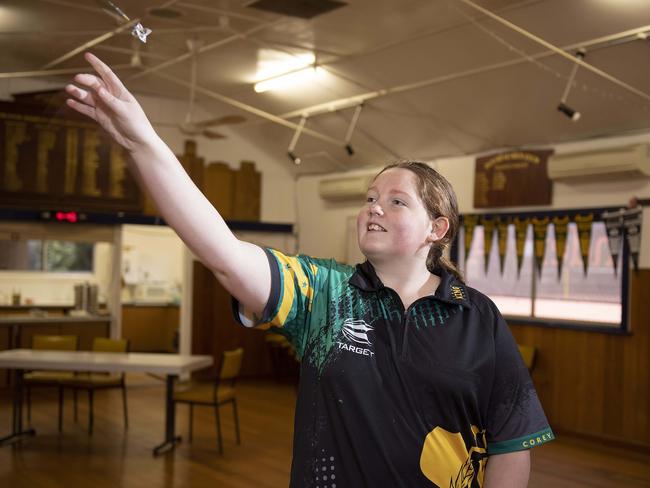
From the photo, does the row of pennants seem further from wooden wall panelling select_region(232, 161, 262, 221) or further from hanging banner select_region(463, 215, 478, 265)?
wooden wall panelling select_region(232, 161, 262, 221)

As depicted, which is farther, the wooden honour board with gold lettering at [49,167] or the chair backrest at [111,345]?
the wooden honour board with gold lettering at [49,167]

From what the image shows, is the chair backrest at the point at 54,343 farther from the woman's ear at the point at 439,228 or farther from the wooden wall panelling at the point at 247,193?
the woman's ear at the point at 439,228

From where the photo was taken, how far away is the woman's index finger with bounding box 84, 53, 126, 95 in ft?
3.91

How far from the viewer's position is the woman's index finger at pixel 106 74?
1.19 metres

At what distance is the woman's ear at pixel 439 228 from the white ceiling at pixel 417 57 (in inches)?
149

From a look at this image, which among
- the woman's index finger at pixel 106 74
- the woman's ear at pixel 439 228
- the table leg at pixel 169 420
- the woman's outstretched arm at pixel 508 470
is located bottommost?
the table leg at pixel 169 420

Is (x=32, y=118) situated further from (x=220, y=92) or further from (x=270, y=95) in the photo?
(x=270, y=95)

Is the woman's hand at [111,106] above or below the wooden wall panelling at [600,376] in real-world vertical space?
above

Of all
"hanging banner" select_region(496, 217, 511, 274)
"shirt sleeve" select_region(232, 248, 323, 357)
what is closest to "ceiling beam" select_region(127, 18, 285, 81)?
"hanging banner" select_region(496, 217, 511, 274)

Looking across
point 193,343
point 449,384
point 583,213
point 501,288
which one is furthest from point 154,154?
point 193,343

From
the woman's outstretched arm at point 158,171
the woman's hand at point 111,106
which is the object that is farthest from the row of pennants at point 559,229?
the woman's hand at point 111,106

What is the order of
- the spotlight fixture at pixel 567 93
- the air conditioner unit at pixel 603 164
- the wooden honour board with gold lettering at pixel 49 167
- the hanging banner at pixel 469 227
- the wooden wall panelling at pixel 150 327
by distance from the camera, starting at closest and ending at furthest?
the spotlight fixture at pixel 567 93 → the air conditioner unit at pixel 603 164 → the hanging banner at pixel 469 227 → the wooden honour board with gold lettering at pixel 49 167 → the wooden wall panelling at pixel 150 327

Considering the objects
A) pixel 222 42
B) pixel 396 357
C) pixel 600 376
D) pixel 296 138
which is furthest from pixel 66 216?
pixel 396 357

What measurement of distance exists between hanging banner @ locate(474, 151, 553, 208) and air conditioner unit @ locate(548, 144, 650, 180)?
230 mm
